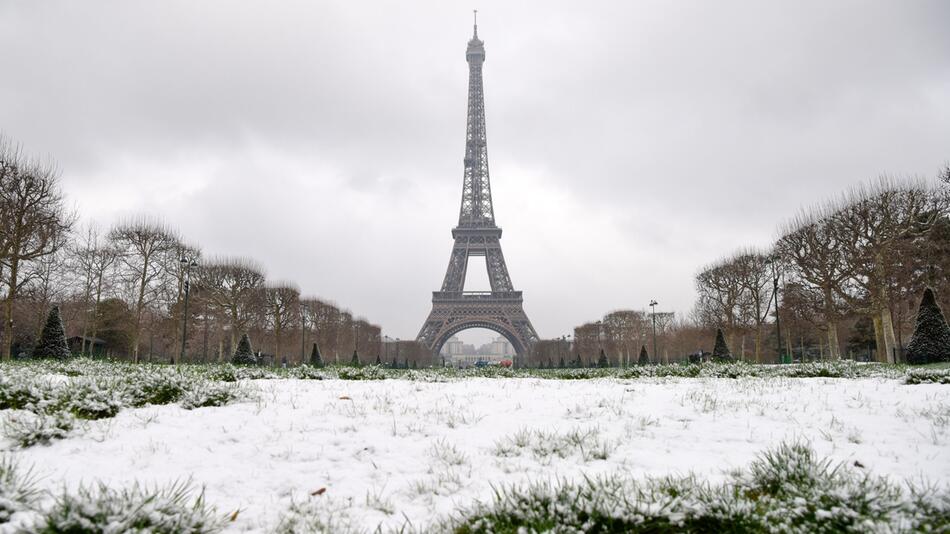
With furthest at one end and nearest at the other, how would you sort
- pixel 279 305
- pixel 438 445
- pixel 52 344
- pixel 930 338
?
pixel 279 305, pixel 52 344, pixel 930 338, pixel 438 445

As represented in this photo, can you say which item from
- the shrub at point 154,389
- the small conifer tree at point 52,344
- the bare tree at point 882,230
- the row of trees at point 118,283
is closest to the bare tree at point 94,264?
the row of trees at point 118,283

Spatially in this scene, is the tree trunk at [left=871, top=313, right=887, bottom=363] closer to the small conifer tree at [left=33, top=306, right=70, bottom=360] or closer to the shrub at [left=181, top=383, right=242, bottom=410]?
the shrub at [left=181, top=383, right=242, bottom=410]

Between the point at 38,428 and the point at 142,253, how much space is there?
3186cm

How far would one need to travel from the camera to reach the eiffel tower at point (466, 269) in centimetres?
6034

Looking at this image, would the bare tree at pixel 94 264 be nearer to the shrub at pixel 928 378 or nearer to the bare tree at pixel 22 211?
the bare tree at pixel 22 211

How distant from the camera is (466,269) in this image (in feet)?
215

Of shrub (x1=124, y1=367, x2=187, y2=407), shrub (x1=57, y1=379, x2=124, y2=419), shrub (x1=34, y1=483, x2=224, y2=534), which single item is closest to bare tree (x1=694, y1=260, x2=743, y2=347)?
shrub (x1=124, y1=367, x2=187, y2=407)

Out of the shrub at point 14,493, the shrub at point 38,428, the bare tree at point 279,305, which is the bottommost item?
the shrub at point 14,493

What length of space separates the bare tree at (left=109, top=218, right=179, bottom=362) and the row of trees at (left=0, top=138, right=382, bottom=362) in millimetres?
61

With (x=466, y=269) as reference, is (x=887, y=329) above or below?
below

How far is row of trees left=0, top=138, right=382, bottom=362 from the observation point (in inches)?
856

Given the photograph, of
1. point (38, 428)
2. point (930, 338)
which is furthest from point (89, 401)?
→ point (930, 338)

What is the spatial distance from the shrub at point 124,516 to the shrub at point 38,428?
6.44 feet

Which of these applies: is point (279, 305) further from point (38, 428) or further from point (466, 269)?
point (38, 428)
